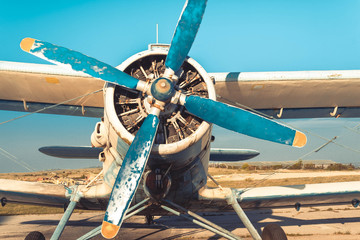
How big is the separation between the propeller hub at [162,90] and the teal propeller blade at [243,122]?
1.20 ft

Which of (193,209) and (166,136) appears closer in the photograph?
(166,136)

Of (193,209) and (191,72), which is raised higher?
(191,72)

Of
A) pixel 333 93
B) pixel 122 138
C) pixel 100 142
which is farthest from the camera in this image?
pixel 333 93

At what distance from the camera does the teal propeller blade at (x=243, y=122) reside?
15.1 ft

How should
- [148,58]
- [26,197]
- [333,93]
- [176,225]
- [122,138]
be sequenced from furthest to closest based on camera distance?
[176,225]
[333,93]
[26,197]
[148,58]
[122,138]

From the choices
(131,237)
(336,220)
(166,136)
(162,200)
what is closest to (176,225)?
(131,237)

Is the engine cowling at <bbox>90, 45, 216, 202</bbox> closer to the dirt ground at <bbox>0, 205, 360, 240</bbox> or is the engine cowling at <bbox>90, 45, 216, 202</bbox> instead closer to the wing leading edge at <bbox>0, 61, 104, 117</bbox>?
the wing leading edge at <bbox>0, 61, 104, 117</bbox>

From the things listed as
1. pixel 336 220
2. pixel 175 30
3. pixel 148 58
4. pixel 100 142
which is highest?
pixel 175 30

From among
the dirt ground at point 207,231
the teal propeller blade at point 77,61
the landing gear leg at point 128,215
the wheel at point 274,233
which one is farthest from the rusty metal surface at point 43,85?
the wheel at point 274,233

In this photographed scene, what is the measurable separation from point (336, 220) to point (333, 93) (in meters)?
5.52

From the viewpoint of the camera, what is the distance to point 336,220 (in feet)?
33.8

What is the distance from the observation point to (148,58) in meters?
5.23

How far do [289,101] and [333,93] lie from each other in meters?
1.04

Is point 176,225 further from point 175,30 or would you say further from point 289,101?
point 175,30
